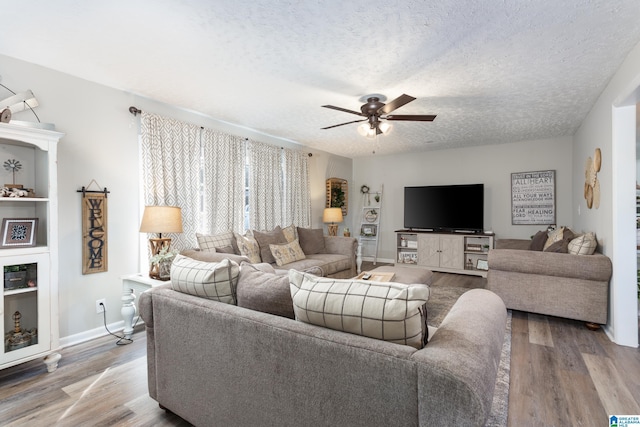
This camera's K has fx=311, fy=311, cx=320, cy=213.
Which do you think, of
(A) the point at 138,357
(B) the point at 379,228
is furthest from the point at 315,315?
(B) the point at 379,228

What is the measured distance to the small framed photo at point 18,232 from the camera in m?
2.31

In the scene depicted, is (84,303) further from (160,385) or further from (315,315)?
(315,315)

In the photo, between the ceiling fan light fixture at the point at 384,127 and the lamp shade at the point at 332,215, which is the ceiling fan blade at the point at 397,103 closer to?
the ceiling fan light fixture at the point at 384,127

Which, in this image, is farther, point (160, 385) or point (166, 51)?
point (166, 51)

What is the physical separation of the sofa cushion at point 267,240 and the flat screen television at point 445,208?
10.1ft

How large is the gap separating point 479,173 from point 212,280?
5.79 metres

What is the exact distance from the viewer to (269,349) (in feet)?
4.22

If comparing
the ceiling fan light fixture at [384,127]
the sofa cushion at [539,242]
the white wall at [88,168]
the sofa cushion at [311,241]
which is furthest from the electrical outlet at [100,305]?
the sofa cushion at [539,242]

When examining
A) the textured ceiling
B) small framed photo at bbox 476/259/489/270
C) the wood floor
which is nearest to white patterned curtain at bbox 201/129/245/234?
the textured ceiling

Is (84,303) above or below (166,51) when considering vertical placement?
below

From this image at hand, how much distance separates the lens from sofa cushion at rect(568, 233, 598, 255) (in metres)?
3.17

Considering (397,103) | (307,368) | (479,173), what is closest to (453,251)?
(479,173)

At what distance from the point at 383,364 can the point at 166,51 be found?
8.59 feet

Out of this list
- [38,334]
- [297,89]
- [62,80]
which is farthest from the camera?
[297,89]
